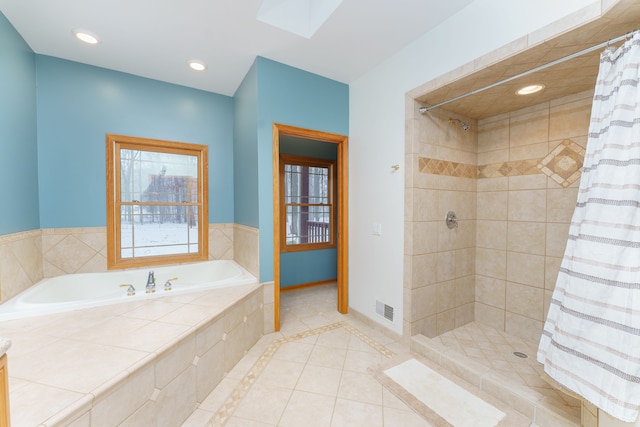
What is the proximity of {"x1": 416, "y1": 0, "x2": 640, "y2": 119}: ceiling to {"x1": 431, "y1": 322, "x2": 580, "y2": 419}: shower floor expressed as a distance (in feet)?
6.68

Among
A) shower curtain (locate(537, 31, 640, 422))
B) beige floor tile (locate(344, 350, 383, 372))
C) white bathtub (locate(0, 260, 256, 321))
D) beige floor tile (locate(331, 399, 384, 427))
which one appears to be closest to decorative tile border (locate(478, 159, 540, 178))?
shower curtain (locate(537, 31, 640, 422))

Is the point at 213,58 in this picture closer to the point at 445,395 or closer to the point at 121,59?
the point at 121,59

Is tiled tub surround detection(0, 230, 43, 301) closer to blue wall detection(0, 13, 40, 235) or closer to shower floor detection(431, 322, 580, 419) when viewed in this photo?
blue wall detection(0, 13, 40, 235)

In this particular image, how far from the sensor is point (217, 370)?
174 centimetres

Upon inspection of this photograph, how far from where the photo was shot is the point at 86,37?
2090 mm

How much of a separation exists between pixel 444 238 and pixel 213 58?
278 centimetres

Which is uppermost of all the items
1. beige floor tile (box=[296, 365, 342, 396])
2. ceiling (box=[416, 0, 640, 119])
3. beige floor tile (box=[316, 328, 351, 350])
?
ceiling (box=[416, 0, 640, 119])

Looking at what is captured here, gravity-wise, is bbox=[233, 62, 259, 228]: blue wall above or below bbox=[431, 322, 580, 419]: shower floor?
above

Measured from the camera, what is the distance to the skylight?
188 cm

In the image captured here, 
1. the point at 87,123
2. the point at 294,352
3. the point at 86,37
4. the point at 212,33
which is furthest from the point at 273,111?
the point at 294,352

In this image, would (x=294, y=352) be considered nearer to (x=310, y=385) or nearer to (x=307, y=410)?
(x=310, y=385)

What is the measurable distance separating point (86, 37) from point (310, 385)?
3.28m

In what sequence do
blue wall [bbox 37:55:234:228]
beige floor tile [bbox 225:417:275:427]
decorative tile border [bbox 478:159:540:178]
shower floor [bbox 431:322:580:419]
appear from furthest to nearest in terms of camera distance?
1. blue wall [bbox 37:55:234:228]
2. decorative tile border [bbox 478:159:540:178]
3. shower floor [bbox 431:322:580:419]
4. beige floor tile [bbox 225:417:275:427]

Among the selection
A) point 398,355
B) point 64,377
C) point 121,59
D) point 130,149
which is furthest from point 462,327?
point 121,59
